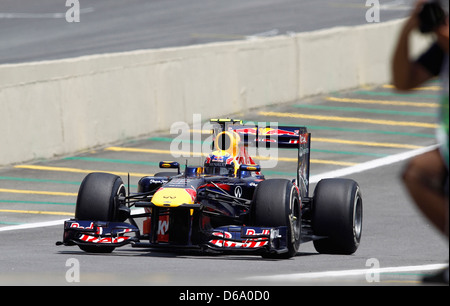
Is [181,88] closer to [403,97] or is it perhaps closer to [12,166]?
[12,166]

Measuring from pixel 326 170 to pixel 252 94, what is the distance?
6.21 metres

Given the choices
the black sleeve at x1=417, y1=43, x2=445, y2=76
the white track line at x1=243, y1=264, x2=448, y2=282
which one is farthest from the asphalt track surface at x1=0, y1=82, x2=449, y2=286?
the black sleeve at x1=417, y1=43, x2=445, y2=76

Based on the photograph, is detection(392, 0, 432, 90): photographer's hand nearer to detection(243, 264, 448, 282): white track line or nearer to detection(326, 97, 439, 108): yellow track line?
detection(243, 264, 448, 282): white track line

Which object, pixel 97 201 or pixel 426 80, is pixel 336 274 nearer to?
pixel 97 201

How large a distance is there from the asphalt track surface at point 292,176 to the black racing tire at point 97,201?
427mm

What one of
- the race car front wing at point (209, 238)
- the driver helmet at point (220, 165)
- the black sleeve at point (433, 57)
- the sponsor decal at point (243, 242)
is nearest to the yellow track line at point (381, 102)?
the driver helmet at point (220, 165)

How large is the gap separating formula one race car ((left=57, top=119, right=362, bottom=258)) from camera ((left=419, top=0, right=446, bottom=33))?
6.25m

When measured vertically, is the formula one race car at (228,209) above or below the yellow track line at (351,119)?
below

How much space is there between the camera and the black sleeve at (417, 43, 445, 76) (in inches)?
197

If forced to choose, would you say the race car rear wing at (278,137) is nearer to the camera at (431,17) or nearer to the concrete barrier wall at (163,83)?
the concrete barrier wall at (163,83)

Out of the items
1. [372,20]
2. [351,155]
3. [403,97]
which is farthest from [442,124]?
[372,20]

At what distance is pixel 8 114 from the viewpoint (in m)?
19.3

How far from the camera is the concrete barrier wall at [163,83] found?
19.9 m

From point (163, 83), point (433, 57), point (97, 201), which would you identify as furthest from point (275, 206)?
point (163, 83)
